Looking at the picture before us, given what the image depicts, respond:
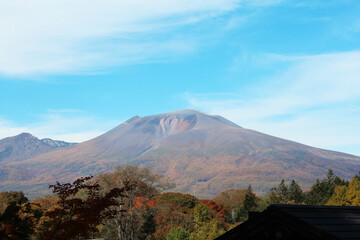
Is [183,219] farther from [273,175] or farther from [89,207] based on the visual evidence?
[273,175]

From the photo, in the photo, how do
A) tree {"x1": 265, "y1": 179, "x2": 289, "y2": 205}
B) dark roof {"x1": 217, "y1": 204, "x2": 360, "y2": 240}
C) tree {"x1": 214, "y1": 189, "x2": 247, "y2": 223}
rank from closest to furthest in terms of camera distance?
dark roof {"x1": 217, "y1": 204, "x2": 360, "y2": 240} < tree {"x1": 265, "y1": 179, "x2": 289, "y2": 205} < tree {"x1": 214, "y1": 189, "x2": 247, "y2": 223}

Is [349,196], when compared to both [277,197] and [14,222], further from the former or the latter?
[14,222]

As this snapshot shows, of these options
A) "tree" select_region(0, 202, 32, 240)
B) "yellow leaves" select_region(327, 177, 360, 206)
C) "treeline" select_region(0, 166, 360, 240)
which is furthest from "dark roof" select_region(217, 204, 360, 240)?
"yellow leaves" select_region(327, 177, 360, 206)

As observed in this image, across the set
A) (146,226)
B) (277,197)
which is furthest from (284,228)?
(277,197)

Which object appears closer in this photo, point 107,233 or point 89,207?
point 89,207

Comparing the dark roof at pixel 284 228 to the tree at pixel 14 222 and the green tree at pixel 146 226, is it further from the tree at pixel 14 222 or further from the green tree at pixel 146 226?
the green tree at pixel 146 226

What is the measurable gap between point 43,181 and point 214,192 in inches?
3741

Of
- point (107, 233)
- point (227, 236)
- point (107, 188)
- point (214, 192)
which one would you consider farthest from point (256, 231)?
point (214, 192)

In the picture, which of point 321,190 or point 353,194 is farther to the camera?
point 321,190

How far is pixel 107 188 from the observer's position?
3027 cm

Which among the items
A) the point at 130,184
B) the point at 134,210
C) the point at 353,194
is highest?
the point at 130,184

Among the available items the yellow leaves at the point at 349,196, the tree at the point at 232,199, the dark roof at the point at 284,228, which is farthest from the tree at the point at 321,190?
the dark roof at the point at 284,228

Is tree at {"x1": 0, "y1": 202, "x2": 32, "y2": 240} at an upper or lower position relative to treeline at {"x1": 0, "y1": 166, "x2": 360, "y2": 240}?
upper

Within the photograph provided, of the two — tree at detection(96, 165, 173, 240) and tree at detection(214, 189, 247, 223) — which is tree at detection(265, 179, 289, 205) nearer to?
tree at detection(214, 189, 247, 223)
